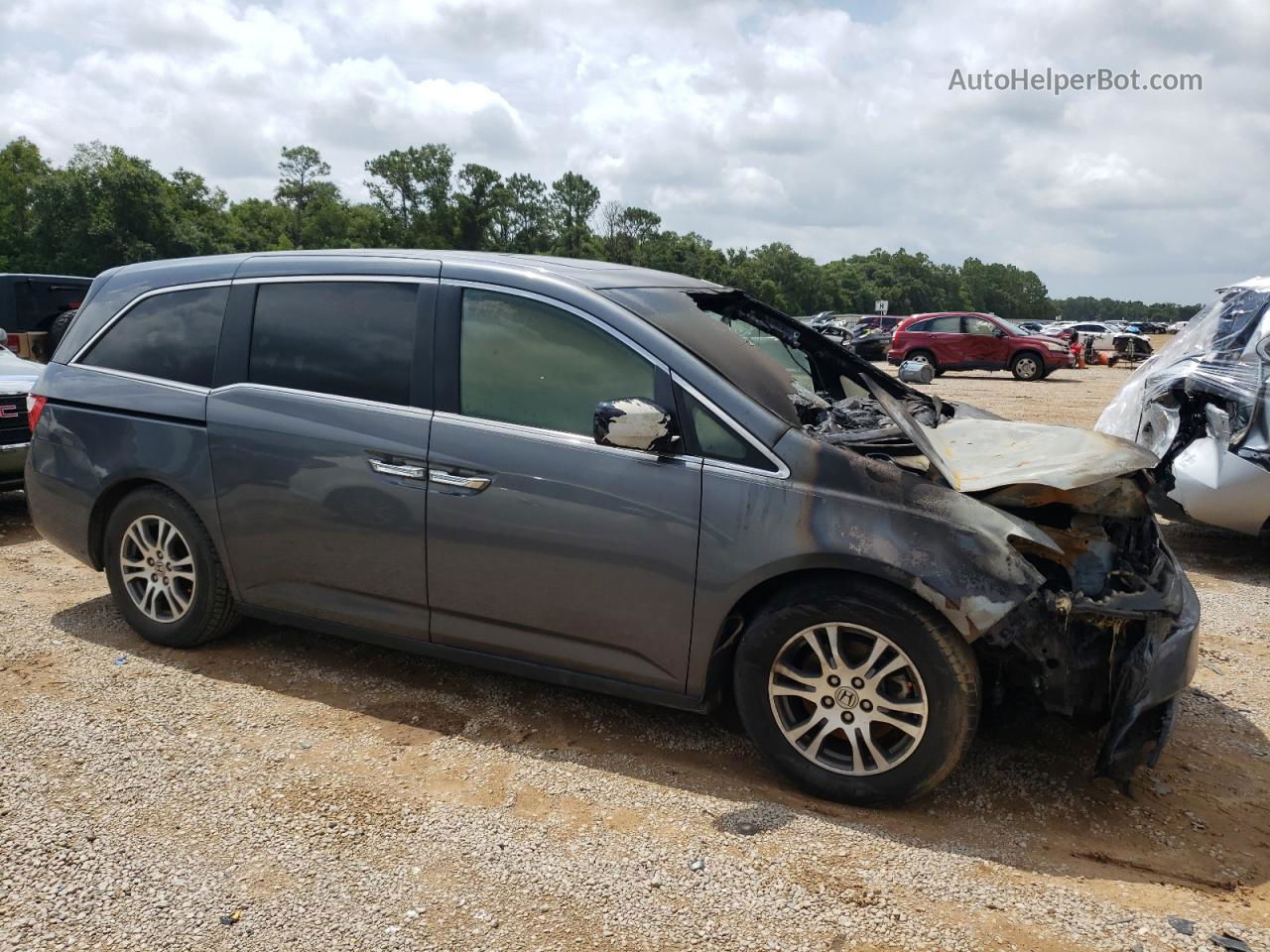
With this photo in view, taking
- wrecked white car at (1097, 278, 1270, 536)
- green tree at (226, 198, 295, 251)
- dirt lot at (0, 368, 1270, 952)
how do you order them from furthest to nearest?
green tree at (226, 198, 295, 251) → wrecked white car at (1097, 278, 1270, 536) → dirt lot at (0, 368, 1270, 952)

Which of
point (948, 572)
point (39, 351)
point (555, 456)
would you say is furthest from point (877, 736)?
point (39, 351)

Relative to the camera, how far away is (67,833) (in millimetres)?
2980

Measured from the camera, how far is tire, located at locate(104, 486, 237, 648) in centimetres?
425

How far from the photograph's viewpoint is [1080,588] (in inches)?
123

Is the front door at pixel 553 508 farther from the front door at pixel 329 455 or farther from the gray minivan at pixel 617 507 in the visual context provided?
the front door at pixel 329 455

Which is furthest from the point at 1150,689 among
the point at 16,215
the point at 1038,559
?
the point at 16,215

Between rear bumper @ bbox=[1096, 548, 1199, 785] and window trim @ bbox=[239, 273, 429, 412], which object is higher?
window trim @ bbox=[239, 273, 429, 412]

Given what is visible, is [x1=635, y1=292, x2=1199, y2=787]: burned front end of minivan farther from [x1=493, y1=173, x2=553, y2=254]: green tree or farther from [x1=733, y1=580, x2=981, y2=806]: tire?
[x1=493, y1=173, x2=553, y2=254]: green tree

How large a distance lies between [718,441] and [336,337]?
1.73 m

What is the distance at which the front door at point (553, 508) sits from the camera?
3316 mm

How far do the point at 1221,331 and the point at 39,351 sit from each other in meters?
13.0

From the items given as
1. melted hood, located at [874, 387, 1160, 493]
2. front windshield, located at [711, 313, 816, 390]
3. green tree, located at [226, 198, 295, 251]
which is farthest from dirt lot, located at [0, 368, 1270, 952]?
green tree, located at [226, 198, 295, 251]

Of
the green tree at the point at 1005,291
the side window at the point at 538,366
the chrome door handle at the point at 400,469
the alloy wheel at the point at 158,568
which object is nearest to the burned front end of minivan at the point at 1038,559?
the side window at the point at 538,366

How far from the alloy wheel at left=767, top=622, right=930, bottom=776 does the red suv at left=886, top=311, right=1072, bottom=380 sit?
889 inches
